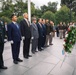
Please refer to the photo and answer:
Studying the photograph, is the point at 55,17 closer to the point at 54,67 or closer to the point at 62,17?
the point at 62,17

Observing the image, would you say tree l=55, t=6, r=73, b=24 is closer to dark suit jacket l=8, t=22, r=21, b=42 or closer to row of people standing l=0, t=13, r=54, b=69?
row of people standing l=0, t=13, r=54, b=69

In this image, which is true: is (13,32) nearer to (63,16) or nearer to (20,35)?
(20,35)

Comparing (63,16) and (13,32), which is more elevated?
(63,16)

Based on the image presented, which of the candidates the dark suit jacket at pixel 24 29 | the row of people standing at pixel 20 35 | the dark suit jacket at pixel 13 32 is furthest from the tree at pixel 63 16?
the dark suit jacket at pixel 13 32

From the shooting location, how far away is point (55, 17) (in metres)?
44.6

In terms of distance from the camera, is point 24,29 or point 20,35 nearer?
point 20,35

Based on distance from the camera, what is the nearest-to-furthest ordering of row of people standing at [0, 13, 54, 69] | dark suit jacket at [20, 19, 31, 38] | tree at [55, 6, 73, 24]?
row of people standing at [0, 13, 54, 69] < dark suit jacket at [20, 19, 31, 38] < tree at [55, 6, 73, 24]

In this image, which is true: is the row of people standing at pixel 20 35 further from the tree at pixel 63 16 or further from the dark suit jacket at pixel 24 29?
the tree at pixel 63 16

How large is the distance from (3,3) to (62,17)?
1336 centimetres

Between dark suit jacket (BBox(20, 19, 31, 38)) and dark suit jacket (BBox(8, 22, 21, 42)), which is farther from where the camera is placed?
dark suit jacket (BBox(20, 19, 31, 38))

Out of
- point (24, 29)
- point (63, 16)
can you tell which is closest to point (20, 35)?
point (24, 29)

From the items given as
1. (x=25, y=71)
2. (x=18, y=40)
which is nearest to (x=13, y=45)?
(x=18, y=40)

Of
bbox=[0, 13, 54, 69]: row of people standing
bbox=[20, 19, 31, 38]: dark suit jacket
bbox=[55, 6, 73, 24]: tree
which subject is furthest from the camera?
bbox=[55, 6, 73, 24]: tree

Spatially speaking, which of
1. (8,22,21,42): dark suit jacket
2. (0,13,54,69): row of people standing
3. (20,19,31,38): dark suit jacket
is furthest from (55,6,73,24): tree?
(8,22,21,42): dark suit jacket
